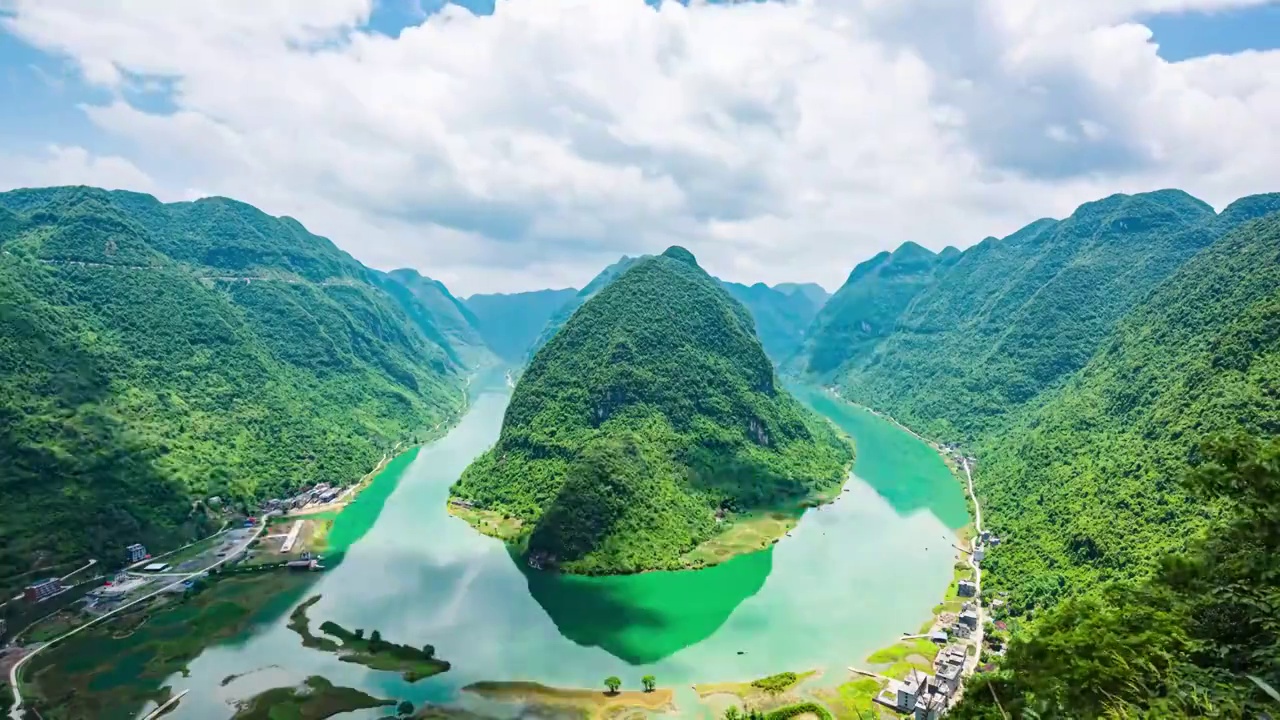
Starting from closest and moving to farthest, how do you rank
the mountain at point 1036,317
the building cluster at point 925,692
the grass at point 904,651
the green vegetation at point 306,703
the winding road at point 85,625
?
the building cluster at point 925,692, the green vegetation at point 306,703, the winding road at point 85,625, the grass at point 904,651, the mountain at point 1036,317

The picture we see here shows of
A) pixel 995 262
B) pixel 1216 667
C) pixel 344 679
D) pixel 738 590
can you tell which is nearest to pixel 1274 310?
pixel 738 590

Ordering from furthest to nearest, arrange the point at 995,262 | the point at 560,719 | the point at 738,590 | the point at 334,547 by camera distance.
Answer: the point at 995,262 → the point at 334,547 → the point at 738,590 → the point at 560,719

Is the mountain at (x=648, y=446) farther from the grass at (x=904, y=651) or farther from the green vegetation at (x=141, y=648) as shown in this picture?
the green vegetation at (x=141, y=648)

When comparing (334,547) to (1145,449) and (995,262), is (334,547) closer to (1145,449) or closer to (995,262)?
(1145,449)

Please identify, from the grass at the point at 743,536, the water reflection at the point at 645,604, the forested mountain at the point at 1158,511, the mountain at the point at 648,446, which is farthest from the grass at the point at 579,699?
the grass at the point at 743,536

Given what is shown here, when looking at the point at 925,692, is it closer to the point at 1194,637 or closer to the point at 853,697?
the point at 853,697
